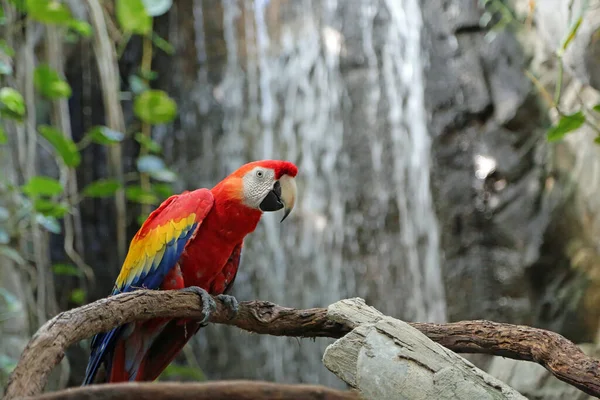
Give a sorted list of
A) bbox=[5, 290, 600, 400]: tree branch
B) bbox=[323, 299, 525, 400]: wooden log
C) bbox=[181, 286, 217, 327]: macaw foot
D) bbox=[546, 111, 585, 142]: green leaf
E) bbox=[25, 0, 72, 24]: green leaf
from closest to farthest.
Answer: bbox=[5, 290, 600, 400]: tree branch → bbox=[323, 299, 525, 400]: wooden log → bbox=[181, 286, 217, 327]: macaw foot → bbox=[546, 111, 585, 142]: green leaf → bbox=[25, 0, 72, 24]: green leaf

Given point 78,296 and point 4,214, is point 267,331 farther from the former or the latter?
point 78,296

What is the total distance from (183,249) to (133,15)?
1.82 metres

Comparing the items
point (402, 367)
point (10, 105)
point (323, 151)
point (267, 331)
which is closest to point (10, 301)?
point (10, 105)

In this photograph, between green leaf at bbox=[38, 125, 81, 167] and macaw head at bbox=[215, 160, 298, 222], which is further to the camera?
green leaf at bbox=[38, 125, 81, 167]

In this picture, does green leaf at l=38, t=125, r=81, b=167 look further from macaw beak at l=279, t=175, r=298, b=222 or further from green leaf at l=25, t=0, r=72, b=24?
macaw beak at l=279, t=175, r=298, b=222

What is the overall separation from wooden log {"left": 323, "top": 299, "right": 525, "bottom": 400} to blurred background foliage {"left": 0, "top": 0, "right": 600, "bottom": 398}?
937 mm

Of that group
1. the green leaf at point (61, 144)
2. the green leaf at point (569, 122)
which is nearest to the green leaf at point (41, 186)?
the green leaf at point (61, 144)

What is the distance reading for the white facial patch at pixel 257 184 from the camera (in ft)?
4.95

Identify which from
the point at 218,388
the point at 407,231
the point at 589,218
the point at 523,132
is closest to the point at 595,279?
the point at 589,218

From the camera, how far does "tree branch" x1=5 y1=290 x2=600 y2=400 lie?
0.84 m

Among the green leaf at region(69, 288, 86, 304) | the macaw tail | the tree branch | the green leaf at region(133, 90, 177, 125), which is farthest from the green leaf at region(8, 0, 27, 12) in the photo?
the tree branch

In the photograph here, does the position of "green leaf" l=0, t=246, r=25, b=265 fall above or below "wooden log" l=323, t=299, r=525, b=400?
below

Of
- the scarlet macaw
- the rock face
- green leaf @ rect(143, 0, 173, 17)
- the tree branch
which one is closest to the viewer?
the tree branch

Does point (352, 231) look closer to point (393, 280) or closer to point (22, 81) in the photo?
point (393, 280)
